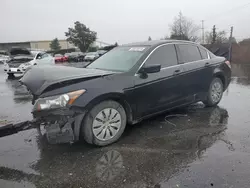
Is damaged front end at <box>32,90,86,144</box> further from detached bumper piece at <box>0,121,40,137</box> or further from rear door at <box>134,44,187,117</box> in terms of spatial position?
rear door at <box>134,44,187,117</box>

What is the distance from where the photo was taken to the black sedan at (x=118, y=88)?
347 cm

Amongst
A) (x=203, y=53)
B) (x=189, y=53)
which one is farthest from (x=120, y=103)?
(x=203, y=53)

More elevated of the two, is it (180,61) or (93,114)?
(180,61)

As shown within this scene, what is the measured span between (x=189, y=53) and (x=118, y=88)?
224cm

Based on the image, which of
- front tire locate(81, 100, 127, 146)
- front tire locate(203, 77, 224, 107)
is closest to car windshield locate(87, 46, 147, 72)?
front tire locate(81, 100, 127, 146)

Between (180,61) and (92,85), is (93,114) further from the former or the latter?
(180,61)

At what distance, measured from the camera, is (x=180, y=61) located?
501 centimetres

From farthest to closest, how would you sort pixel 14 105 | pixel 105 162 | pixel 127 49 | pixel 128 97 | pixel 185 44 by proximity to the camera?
pixel 14 105, pixel 185 44, pixel 127 49, pixel 128 97, pixel 105 162

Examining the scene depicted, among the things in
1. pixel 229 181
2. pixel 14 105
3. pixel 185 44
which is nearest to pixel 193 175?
pixel 229 181

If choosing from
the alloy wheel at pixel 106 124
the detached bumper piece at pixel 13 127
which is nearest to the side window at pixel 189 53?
the alloy wheel at pixel 106 124

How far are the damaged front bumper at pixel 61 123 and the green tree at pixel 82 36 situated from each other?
61.1 m

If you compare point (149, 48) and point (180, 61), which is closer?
point (149, 48)

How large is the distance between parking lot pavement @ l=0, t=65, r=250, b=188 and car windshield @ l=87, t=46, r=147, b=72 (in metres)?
1.21

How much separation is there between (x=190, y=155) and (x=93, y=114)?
1538mm
